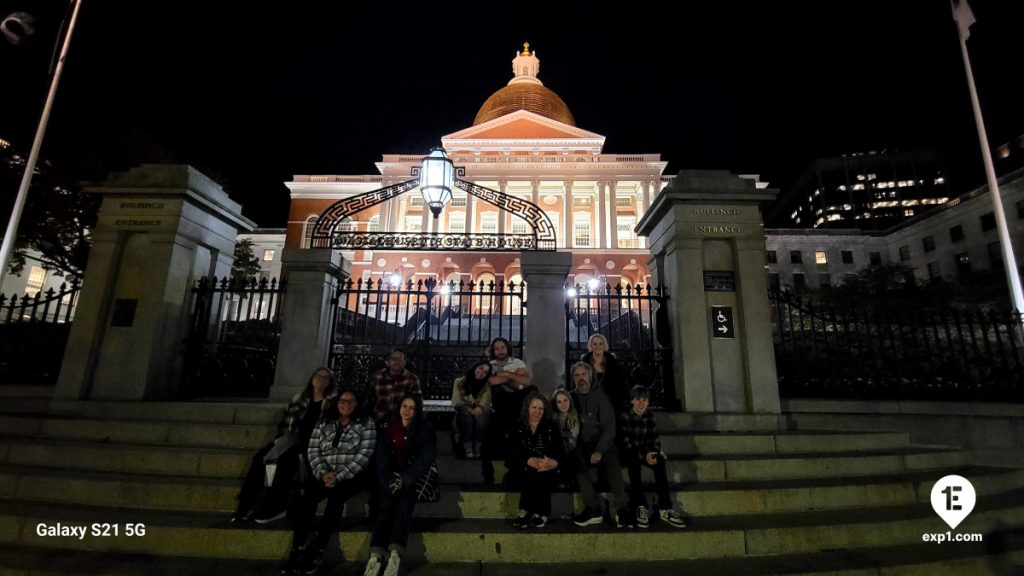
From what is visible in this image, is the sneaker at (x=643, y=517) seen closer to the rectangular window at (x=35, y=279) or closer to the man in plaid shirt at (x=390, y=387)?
the man in plaid shirt at (x=390, y=387)

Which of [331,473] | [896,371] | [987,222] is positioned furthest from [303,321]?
[987,222]

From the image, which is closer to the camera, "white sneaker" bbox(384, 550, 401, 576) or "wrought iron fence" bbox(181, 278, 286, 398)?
"white sneaker" bbox(384, 550, 401, 576)

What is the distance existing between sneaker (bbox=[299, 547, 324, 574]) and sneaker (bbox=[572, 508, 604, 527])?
222 cm

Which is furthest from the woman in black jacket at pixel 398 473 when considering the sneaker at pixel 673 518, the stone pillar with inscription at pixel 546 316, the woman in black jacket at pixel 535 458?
the stone pillar with inscription at pixel 546 316

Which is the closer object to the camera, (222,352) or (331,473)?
(331,473)

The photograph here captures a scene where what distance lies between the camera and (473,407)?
539 centimetres

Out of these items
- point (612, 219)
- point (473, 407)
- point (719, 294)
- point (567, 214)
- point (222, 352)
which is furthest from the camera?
point (567, 214)

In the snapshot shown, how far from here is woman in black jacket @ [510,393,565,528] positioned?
438cm

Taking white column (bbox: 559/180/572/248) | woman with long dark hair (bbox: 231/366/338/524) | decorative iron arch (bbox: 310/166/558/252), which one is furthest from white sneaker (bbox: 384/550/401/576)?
white column (bbox: 559/180/572/248)

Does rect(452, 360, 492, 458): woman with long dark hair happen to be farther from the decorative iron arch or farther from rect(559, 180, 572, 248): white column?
rect(559, 180, 572, 248): white column

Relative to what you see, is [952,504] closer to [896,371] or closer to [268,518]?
[896,371]

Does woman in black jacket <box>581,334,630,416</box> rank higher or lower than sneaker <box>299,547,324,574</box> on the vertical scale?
higher

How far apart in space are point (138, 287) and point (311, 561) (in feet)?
19.5

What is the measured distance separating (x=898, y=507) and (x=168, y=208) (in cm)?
1051
